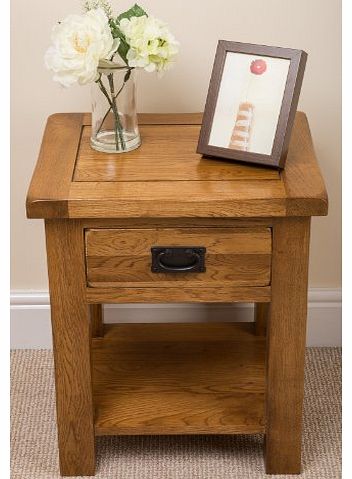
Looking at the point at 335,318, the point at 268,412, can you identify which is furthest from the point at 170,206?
the point at 335,318

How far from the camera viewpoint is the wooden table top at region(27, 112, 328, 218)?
184 cm

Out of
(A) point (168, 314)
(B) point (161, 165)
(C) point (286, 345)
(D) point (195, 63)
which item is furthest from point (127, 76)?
(A) point (168, 314)

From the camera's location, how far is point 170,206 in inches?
72.3

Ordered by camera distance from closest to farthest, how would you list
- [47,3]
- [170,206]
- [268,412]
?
[170,206]
[268,412]
[47,3]

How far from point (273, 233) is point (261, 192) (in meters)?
0.08

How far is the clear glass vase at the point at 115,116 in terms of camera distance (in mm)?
2020

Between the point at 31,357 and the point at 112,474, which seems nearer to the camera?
the point at 112,474

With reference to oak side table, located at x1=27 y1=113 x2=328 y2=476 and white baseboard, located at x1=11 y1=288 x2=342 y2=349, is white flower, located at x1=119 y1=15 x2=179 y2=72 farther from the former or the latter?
white baseboard, located at x1=11 y1=288 x2=342 y2=349

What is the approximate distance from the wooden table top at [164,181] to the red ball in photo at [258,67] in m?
0.17

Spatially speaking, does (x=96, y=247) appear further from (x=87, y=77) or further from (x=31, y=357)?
(x=31, y=357)

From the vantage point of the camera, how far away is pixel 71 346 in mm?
1973

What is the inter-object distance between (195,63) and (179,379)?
672 millimetres

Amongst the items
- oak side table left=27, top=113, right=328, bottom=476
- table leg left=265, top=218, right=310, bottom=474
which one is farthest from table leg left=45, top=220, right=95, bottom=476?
table leg left=265, top=218, right=310, bottom=474

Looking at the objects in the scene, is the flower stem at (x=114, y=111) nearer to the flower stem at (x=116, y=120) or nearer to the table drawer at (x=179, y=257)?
the flower stem at (x=116, y=120)
